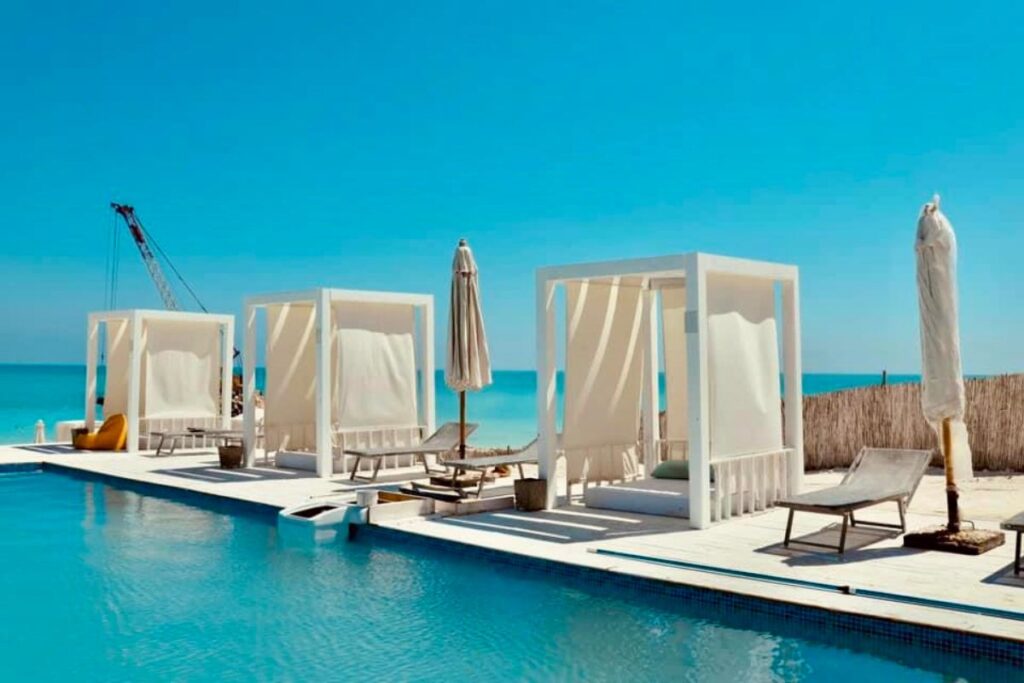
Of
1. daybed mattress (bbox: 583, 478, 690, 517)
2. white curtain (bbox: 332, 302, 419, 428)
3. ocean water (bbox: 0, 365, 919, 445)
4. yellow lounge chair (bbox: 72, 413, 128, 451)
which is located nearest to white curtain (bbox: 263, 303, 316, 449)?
white curtain (bbox: 332, 302, 419, 428)

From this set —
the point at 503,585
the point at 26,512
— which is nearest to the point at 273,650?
the point at 503,585

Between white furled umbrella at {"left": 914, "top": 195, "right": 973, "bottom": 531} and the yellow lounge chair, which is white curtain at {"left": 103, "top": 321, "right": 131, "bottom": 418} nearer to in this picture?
the yellow lounge chair

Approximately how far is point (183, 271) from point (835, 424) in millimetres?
53461

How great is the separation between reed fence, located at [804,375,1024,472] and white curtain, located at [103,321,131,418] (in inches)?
460

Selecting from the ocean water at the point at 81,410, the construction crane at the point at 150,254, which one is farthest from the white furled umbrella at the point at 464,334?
the construction crane at the point at 150,254

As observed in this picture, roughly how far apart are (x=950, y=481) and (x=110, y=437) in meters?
13.4

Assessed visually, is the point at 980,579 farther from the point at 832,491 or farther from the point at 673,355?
the point at 673,355

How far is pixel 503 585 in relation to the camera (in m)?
5.93

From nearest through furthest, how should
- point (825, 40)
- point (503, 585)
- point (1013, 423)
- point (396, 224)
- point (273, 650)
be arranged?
point (273, 650) < point (503, 585) < point (1013, 423) < point (825, 40) < point (396, 224)

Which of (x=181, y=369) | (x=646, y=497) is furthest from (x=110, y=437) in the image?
(x=646, y=497)

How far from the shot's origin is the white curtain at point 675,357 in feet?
29.9

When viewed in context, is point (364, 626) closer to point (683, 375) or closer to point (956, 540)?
point (956, 540)

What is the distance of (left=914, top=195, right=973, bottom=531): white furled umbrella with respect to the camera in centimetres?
605

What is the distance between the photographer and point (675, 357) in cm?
916
